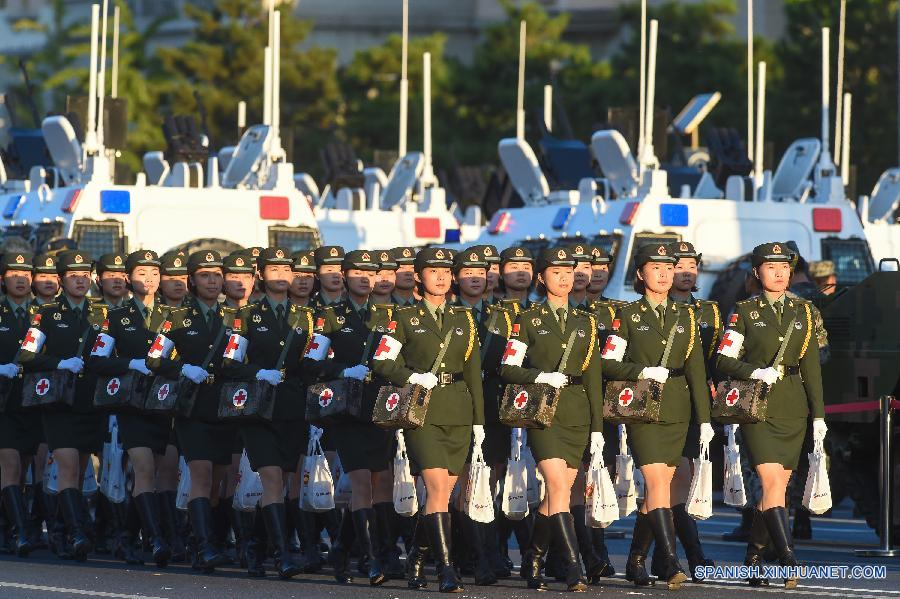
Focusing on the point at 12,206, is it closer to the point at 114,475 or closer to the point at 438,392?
the point at 114,475

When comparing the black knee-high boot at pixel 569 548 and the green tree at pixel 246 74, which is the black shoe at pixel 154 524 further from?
the green tree at pixel 246 74

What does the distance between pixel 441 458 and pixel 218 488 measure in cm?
212

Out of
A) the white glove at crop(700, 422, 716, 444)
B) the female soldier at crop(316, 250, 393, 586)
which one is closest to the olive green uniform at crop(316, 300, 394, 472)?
the female soldier at crop(316, 250, 393, 586)

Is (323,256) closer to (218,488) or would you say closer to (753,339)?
(218,488)

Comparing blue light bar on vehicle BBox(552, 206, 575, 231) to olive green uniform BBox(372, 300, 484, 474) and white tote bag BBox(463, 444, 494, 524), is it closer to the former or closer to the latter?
olive green uniform BBox(372, 300, 484, 474)

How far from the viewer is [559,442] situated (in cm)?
1393

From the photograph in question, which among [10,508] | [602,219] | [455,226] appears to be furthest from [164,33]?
[10,508]

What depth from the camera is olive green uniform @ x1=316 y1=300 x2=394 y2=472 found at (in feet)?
48.5

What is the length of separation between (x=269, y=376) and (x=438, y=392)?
134 centimetres

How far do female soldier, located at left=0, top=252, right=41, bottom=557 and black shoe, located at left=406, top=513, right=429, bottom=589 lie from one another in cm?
331

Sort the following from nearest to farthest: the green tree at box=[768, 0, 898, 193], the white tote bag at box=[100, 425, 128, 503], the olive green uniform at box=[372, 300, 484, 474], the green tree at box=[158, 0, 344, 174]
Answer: the olive green uniform at box=[372, 300, 484, 474]
the white tote bag at box=[100, 425, 128, 503]
the green tree at box=[768, 0, 898, 193]
the green tree at box=[158, 0, 344, 174]

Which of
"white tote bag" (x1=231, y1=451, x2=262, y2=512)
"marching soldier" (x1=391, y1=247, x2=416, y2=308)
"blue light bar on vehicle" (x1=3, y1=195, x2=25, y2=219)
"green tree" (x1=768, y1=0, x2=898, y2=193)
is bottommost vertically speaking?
"white tote bag" (x1=231, y1=451, x2=262, y2=512)

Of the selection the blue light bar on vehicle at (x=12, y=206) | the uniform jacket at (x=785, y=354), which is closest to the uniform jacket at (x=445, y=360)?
the uniform jacket at (x=785, y=354)

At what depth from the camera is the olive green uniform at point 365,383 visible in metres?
14.8
